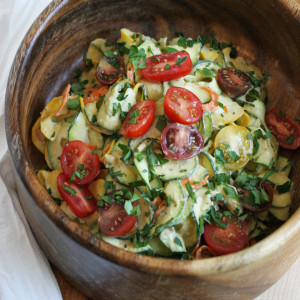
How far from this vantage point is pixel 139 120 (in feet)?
7.14

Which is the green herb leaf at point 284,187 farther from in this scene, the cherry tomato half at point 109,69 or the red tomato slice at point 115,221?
the cherry tomato half at point 109,69

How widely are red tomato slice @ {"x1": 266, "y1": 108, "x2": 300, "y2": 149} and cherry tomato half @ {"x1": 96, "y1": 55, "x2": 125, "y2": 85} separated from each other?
0.95 metres

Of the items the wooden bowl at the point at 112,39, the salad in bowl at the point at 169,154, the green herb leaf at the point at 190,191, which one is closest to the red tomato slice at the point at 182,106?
the salad in bowl at the point at 169,154

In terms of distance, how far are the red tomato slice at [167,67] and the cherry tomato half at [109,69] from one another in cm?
23

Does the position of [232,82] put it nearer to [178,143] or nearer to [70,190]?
[178,143]

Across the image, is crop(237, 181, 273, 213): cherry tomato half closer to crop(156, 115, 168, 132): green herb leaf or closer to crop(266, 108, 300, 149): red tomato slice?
crop(266, 108, 300, 149): red tomato slice

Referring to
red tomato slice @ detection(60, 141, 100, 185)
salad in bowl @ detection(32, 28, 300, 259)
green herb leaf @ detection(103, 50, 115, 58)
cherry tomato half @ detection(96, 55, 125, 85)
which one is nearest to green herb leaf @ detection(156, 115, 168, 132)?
salad in bowl @ detection(32, 28, 300, 259)

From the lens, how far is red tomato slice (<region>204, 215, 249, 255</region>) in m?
2.10

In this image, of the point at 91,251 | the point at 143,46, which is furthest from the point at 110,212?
the point at 143,46

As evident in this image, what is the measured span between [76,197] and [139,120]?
0.50m

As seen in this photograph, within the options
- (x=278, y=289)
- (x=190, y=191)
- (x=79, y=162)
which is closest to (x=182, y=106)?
(x=190, y=191)

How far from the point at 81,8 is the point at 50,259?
1475 millimetres

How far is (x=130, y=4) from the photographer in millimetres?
2822

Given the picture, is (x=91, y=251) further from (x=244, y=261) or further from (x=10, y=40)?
(x=10, y=40)
